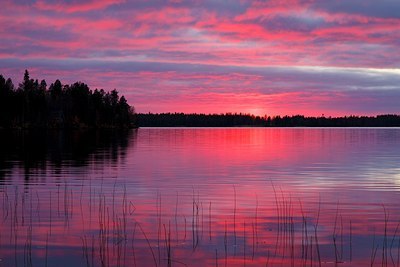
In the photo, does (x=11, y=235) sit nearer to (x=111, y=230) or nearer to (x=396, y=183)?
(x=111, y=230)

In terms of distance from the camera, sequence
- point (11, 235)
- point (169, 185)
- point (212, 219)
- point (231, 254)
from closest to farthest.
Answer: point (231, 254)
point (11, 235)
point (212, 219)
point (169, 185)

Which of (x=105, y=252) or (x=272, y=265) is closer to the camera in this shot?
(x=272, y=265)

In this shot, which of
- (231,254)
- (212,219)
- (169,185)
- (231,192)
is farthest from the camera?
(169,185)

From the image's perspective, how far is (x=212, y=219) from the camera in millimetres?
23578

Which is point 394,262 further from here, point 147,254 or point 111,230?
point 111,230

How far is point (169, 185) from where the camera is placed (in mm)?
36688

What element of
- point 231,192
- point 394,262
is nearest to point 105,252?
point 394,262

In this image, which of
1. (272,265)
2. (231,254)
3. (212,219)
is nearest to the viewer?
(272,265)

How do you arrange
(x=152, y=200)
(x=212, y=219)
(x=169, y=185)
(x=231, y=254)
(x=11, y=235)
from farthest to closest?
(x=169, y=185), (x=152, y=200), (x=212, y=219), (x=11, y=235), (x=231, y=254)

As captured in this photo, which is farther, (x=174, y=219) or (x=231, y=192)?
(x=231, y=192)

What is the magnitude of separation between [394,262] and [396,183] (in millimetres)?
22994

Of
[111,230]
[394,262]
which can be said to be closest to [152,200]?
[111,230]

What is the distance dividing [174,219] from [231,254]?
627 cm

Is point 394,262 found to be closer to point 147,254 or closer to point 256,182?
point 147,254
